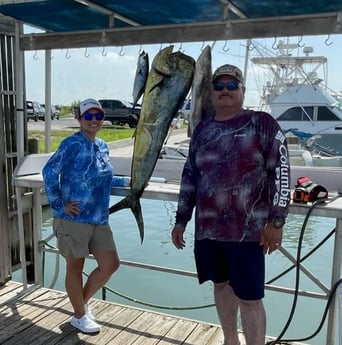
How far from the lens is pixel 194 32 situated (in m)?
2.52

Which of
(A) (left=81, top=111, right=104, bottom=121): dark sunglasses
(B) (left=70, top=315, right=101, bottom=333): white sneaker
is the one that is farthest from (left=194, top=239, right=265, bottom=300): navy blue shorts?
(B) (left=70, top=315, right=101, bottom=333): white sneaker

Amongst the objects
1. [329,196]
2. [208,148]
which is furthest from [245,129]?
[329,196]

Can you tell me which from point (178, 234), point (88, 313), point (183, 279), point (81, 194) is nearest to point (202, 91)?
point (178, 234)

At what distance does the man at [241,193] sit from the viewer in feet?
6.37

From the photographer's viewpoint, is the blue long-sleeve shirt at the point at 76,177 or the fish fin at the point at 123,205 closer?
the blue long-sleeve shirt at the point at 76,177

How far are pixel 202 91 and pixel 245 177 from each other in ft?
1.92

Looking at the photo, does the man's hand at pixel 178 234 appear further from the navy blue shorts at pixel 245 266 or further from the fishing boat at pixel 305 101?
the fishing boat at pixel 305 101

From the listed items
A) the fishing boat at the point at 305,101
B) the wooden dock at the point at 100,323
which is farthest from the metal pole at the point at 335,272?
the fishing boat at the point at 305,101

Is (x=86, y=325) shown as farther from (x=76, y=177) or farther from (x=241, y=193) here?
(x=241, y=193)

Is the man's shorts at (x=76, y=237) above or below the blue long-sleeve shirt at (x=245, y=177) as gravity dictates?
below

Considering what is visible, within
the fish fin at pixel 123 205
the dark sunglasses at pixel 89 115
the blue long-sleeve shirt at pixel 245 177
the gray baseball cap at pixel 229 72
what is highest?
the gray baseball cap at pixel 229 72

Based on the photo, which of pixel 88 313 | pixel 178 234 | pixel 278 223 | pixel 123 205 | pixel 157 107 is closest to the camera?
pixel 278 223

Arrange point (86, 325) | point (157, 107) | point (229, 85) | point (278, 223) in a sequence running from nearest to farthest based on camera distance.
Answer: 1. point (278, 223)
2. point (229, 85)
3. point (157, 107)
4. point (86, 325)

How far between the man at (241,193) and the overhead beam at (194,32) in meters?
0.48
